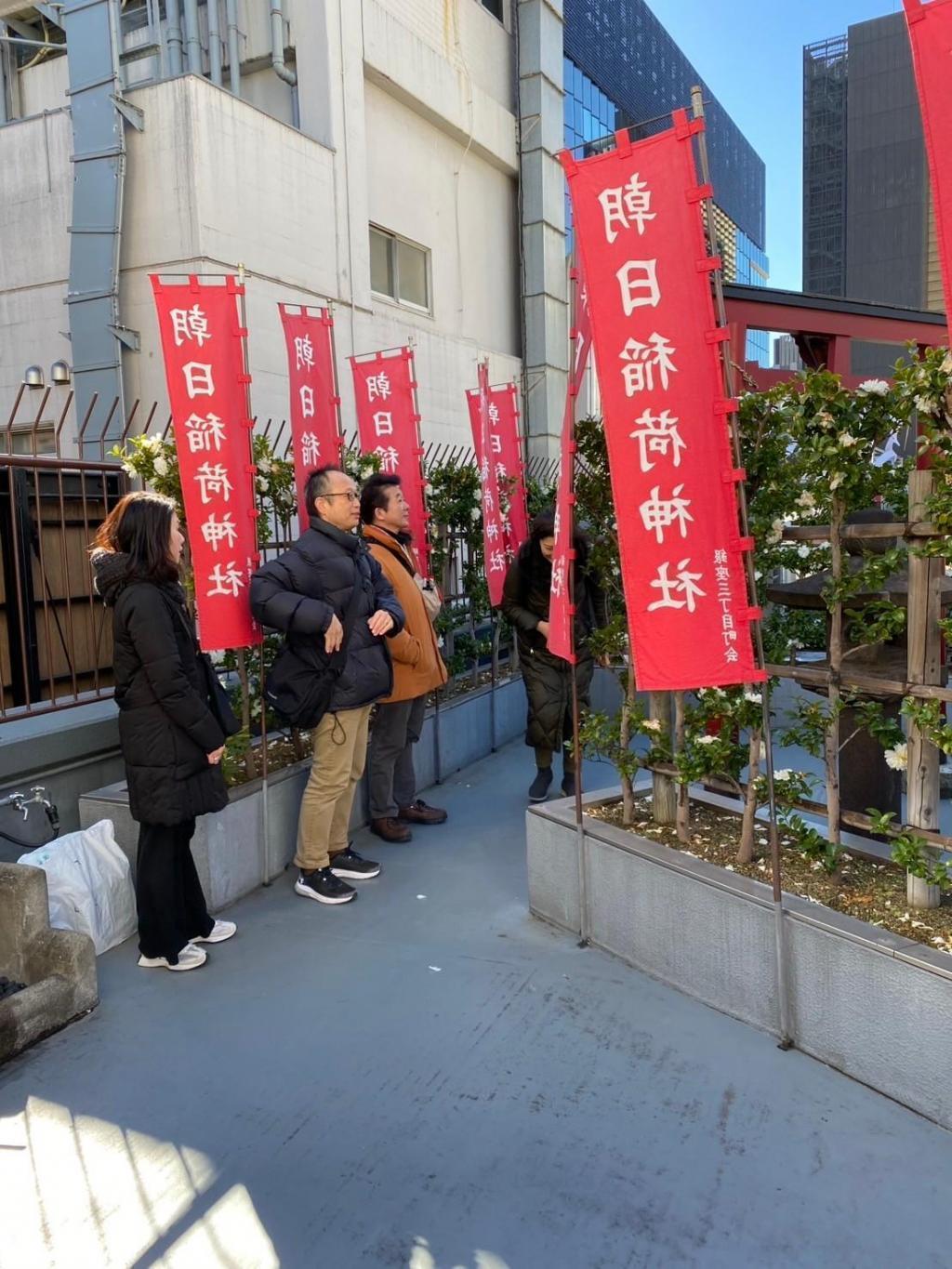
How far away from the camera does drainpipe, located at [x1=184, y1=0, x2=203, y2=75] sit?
9.66m

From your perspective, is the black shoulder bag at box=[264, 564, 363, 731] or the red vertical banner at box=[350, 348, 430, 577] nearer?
the black shoulder bag at box=[264, 564, 363, 731]

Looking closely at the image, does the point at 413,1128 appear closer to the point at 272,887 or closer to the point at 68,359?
the point at 272,887

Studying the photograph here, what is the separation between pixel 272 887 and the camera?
4.56 meters

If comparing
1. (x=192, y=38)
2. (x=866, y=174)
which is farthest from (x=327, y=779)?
(x=866, y=174)

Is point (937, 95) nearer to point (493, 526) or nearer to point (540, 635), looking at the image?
point (540, 635)

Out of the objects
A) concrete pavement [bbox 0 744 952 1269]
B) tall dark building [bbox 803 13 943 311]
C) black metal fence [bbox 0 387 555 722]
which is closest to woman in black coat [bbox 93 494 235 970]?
concrete pavement [bbox 0 744 952 1269]

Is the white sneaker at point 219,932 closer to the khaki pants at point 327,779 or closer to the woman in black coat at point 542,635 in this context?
the khaki pants at point 327,779

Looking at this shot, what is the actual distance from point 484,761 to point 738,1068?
13.8ft

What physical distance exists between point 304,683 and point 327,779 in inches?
19.6

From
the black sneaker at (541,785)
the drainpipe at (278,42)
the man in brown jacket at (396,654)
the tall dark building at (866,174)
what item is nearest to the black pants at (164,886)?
the man in brown jacket at (396,654)

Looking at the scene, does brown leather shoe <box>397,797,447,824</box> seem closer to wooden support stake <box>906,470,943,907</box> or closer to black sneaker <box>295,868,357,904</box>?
black sneaker <box>295,868,357,904</box>

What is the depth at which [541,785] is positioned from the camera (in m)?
5.77

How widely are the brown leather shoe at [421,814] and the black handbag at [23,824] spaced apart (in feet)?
6.86

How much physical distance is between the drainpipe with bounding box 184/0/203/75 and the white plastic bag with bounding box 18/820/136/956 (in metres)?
8.97
